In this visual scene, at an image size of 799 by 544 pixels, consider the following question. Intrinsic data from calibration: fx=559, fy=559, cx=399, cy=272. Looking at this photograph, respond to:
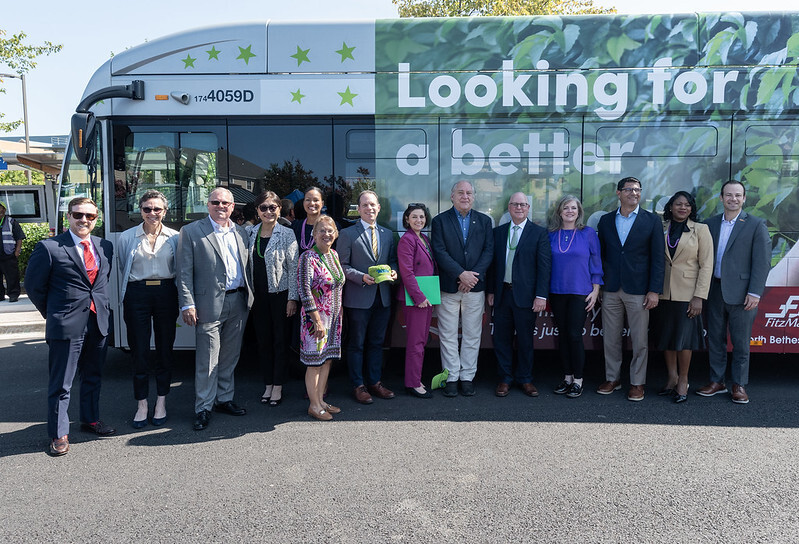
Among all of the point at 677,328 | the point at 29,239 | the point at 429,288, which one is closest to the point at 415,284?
the point at 429,288

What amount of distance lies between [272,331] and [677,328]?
3.72m

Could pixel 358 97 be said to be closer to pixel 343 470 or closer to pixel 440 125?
pixel 440 125

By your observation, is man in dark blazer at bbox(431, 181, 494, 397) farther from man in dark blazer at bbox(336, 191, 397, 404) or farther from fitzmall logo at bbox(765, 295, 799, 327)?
fitzmall logo at bbox(765, 295, 799, 327)

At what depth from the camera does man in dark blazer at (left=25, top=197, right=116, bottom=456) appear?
4059 mm

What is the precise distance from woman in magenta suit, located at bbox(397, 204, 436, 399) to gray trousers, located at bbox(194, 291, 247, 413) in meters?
1.46

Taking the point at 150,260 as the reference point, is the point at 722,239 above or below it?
above

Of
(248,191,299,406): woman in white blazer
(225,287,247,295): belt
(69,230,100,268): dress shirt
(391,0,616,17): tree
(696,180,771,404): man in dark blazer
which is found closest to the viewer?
(69,230,100,268): dress shirt

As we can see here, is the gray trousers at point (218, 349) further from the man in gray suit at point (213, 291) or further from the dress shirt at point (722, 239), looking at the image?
the dress shirt at point (722, 239)

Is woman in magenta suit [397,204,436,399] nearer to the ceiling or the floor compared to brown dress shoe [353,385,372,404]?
nearer to the ceiling

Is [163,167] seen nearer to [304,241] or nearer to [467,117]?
[304,241]

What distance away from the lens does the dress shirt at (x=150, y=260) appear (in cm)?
446

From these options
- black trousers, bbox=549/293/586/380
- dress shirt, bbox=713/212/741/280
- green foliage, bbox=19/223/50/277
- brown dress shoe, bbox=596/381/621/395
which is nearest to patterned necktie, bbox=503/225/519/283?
black trousers, bbox=549/293/586/380

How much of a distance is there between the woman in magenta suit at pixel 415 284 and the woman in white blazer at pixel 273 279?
1006mm

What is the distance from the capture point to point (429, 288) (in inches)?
205
